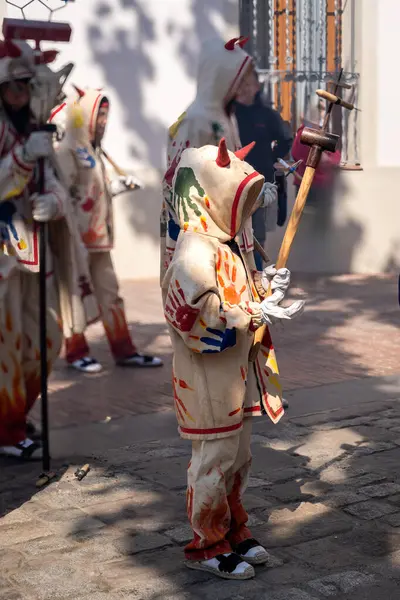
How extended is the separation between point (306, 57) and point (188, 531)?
355 inches

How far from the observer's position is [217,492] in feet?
14.5

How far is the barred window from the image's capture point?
13016 mm

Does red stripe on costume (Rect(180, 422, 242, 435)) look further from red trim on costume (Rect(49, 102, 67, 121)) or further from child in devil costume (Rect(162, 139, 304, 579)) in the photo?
red trim on costume (Rect(49, 102, 67, 121))

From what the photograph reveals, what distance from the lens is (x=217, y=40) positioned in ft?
21.4

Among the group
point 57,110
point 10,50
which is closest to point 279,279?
point 10,50

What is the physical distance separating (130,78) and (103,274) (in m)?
4.98

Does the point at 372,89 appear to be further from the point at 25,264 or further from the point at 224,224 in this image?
the point at 224,224

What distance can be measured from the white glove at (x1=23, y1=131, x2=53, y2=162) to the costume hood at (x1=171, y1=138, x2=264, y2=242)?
1.55 meters

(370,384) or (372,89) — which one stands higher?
(372,89)

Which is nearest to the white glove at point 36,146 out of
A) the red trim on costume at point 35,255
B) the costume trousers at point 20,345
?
the red trim on costume at point 35,255

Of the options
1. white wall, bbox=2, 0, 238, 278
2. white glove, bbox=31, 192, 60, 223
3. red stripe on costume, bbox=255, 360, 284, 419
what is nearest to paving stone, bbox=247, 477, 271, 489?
red stripe on costume, bbox=255, 360, 284, 419

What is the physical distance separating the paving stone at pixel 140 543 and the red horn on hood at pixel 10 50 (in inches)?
102

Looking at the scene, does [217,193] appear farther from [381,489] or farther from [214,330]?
[381,489]

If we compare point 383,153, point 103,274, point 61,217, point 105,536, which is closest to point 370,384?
point 103,274
